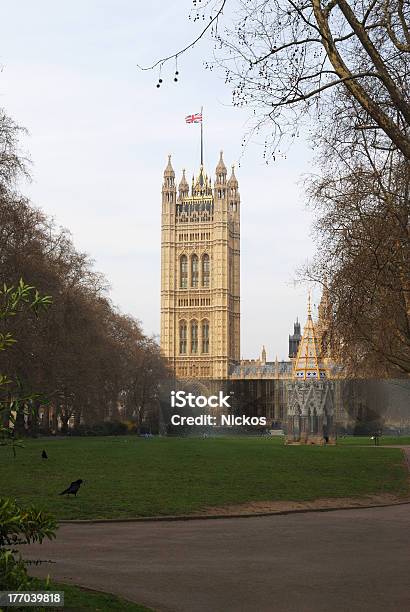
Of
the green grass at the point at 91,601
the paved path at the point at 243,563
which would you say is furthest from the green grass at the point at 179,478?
the green grass at the point at 91,601

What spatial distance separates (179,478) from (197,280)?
458ft

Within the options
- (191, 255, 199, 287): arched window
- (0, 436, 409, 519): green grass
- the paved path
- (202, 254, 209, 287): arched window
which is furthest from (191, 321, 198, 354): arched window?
the paved path

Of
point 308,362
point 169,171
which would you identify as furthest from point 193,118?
point 308,362

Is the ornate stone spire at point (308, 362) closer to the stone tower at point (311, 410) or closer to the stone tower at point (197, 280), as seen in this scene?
the stone tower at point (311, 410)

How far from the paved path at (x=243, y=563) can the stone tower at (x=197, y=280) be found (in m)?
146

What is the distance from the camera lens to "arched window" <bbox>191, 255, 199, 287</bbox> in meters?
168

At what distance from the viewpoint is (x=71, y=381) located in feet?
202

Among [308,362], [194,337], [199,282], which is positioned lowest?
[308,362]

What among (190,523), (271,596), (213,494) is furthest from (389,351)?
(271,596)

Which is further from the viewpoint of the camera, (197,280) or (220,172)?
(220,172)

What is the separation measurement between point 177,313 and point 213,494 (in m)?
143

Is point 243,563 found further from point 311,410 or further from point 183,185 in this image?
point 183,185

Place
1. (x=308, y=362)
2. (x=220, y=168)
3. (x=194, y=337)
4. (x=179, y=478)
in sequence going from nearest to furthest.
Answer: (x=179, y=478)
(x=308, y=362)
(x=194, y=337)
(x=220, y=168)

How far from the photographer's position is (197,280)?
168 meters
